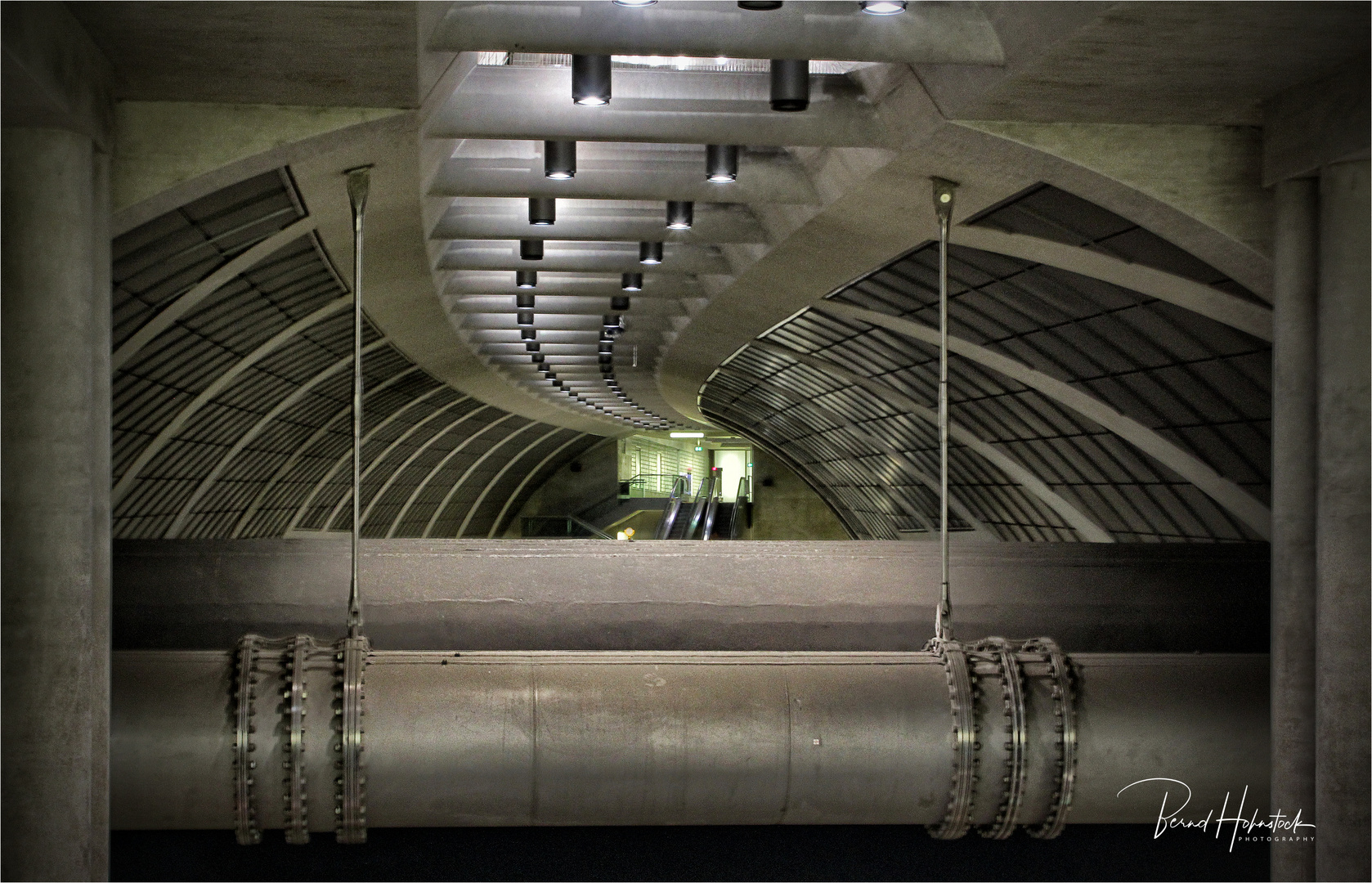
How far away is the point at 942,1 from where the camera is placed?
9383 mm

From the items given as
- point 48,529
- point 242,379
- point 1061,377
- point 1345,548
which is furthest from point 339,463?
point 1345,548

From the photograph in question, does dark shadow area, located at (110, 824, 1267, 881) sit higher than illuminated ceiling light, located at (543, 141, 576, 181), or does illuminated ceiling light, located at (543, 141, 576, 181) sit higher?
illuminated ceiling light, located at (543, 141, 576, 181)

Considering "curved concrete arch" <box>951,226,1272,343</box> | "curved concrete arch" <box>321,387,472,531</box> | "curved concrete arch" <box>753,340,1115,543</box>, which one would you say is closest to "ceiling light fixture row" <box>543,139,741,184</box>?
"curved concrete arch" <box>951,226,1272,343</box>

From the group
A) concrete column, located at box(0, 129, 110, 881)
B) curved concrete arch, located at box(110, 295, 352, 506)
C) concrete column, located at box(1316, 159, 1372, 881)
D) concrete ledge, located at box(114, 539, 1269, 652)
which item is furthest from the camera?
curved concrete arch, located at box(110, 295, 352, 506)

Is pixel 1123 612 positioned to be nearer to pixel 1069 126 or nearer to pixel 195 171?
pixel 1069 126

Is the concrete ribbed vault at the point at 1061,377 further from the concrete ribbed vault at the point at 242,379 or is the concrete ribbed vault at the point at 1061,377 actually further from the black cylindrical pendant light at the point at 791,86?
the concrete ribbed vault at the point at 242,379

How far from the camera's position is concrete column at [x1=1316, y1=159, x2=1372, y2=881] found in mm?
8359

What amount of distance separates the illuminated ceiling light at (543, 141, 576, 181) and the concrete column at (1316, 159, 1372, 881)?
25.4ft

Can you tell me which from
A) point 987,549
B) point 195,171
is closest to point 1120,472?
point 987,549

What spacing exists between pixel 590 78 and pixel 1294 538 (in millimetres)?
6465

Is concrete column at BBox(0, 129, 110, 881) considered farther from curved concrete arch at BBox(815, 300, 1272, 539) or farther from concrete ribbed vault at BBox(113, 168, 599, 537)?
curved concrete arch at BBox(815, 300, 1272, 539)

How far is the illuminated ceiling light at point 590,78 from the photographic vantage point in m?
10.1

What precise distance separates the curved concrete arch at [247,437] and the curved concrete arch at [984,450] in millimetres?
10554

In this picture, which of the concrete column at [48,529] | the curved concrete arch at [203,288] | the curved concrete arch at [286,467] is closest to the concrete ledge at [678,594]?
the concrete column at [48,529]
